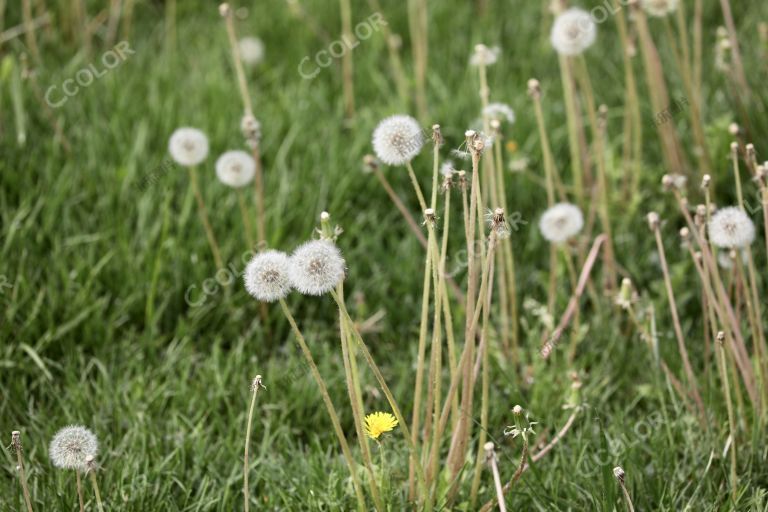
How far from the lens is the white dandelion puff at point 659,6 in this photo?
2.63 m

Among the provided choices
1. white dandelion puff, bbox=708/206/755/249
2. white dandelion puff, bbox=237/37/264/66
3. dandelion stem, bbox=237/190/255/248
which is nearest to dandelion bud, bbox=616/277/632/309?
white dandelion puff, bbox=708/206/755/249

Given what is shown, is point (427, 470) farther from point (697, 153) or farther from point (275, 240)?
point (697, 153)

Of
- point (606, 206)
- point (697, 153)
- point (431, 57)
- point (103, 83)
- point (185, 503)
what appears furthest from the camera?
point (431, 57)

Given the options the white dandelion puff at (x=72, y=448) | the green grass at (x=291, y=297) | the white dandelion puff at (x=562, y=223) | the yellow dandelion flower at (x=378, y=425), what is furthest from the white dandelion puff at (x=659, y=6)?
the white dandelion puff at (x=72, y=448)

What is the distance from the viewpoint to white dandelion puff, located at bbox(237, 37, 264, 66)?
337cm

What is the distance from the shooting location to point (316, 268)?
1.50 metres

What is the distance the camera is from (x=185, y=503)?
6.16 feet

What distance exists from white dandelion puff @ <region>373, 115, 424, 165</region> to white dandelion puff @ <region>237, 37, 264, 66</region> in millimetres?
1801

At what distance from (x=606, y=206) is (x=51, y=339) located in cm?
137

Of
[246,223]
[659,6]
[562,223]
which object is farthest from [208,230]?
[659,6]

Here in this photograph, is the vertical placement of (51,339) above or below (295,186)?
below

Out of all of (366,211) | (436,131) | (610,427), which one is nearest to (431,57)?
(366,211)

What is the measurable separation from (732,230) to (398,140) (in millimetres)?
705

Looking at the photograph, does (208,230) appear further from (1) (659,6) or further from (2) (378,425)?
(1) (659,6)
